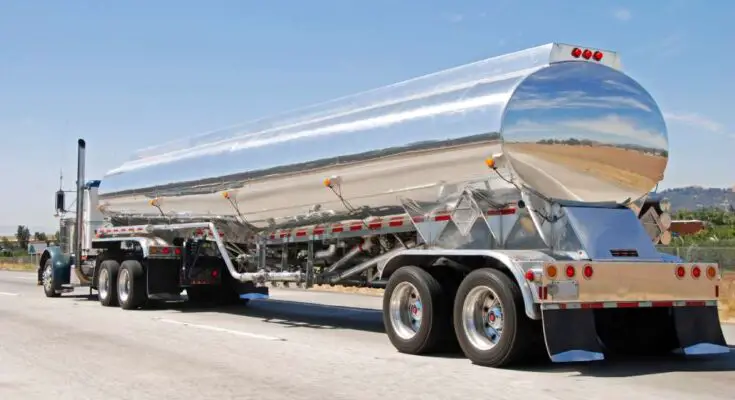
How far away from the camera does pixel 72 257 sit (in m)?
20.8

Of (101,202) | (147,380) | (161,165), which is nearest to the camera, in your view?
(147,380)

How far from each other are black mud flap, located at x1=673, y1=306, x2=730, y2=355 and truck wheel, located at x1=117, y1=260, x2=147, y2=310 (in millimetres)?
10994

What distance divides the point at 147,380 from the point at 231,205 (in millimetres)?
6809

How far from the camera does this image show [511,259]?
29.1 feet

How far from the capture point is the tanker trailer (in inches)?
352

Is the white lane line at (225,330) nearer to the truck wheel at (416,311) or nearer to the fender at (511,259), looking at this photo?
the truck wheel at (416,311)

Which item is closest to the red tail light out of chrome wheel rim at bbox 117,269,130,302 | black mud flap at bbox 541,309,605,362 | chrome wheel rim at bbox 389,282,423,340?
black mud flap at bbox 541,309,605,362

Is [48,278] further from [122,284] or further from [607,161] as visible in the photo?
[607,161]

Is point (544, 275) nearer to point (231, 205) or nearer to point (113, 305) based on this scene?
point (231, 205)

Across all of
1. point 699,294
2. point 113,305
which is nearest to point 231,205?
point 113,305

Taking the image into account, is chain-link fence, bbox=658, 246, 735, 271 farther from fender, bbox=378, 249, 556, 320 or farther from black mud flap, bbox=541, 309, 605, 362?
black mud flap, bbox=541, 309, 605, 362

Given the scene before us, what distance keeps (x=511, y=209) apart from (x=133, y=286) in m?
9.71

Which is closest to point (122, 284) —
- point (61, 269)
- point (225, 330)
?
point (61, 269)

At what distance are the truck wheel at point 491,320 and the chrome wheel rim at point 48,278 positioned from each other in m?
14.4
